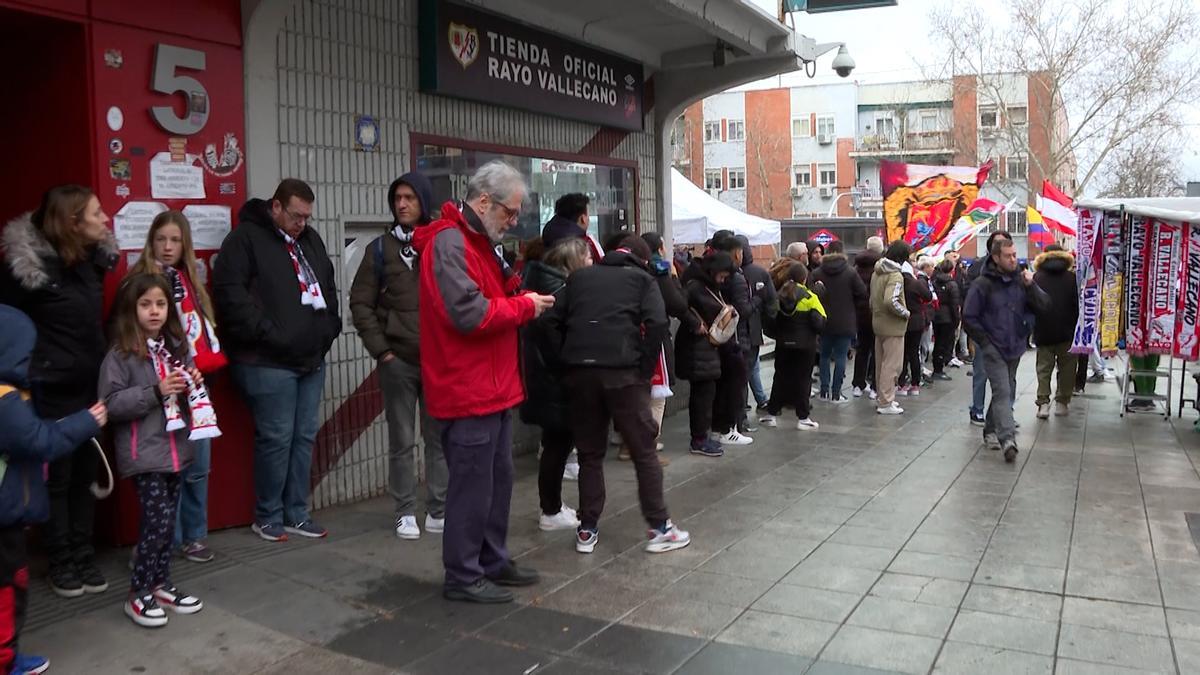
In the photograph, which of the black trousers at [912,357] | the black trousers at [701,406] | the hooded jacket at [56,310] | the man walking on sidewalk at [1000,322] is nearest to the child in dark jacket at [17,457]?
the hooded jacket at [56,310]

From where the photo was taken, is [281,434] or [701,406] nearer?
[281,434]

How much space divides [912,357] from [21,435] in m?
10.4

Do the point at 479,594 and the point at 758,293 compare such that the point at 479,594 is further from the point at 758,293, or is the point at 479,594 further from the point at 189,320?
the point at 758,293

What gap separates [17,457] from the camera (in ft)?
11.0

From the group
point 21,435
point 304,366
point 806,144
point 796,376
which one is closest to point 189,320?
point 304,366

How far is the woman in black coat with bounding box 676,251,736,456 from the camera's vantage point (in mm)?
8000

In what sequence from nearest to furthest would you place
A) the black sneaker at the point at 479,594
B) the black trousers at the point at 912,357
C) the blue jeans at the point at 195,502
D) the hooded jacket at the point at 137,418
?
the hooded jacket at the point at 137,418 → the black sneaker at the point at 479,594 → the blue jeans at the point at 195,502 → the black trousers at the point at 912,357

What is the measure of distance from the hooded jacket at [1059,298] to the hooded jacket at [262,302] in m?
7.83

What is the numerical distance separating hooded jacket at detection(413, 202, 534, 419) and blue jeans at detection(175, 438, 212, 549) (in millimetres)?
1340

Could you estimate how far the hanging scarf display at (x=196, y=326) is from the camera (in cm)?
480

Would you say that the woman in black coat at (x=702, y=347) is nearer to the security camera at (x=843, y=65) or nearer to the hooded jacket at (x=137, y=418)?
the hooded jacket at (x=137, y=418)

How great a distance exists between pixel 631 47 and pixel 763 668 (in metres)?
6.83

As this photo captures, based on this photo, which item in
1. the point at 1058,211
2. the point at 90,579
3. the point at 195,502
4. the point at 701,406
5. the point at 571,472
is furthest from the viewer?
the point at 1058,211

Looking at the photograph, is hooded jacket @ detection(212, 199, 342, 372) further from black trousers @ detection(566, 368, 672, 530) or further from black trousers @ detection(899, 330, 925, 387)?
black trousers @ detection(899, 330, 925, 387)
